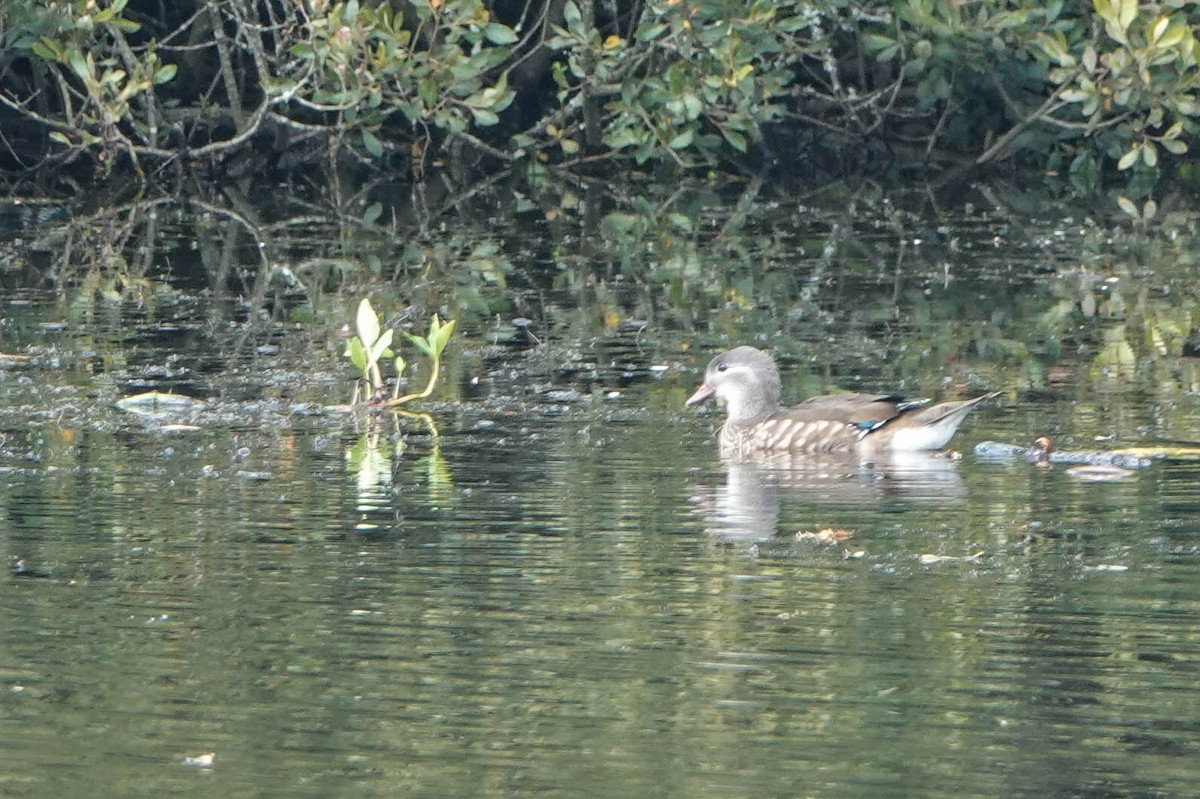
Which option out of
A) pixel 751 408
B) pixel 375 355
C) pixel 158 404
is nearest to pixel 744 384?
pixel 751 408

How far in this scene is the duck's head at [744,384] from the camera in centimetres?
1012

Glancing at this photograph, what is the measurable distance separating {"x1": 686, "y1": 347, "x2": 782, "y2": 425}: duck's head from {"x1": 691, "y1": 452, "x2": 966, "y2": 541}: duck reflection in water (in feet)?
1.70

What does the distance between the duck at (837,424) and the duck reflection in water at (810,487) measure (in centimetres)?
7

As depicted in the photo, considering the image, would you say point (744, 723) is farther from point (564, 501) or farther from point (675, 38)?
point (675, 38)

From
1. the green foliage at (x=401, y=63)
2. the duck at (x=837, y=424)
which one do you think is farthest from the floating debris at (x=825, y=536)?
the green foliage at (x=401, y=63)

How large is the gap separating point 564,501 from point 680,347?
13.3ft

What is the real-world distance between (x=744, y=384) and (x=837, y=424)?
652 millimetres

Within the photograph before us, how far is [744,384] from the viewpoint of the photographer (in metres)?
10.1

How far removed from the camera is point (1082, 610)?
6.59 metres

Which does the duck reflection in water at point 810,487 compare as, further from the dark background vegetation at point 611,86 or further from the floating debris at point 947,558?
the dark background vegetation at point 611,86

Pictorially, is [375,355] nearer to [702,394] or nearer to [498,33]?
[702,394]

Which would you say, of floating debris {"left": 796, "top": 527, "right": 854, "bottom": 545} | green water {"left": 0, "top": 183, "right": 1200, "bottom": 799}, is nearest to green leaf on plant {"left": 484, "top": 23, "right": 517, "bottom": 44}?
green water {"left": 0, "top": 183, "right": 1200, "bottom": 799}

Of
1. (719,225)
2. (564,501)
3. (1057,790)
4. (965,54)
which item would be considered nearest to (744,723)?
(1057,790)

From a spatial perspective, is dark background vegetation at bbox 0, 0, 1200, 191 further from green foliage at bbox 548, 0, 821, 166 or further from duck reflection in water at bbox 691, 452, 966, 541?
duck reflection in water at bbox 691, 452, 966, 541
